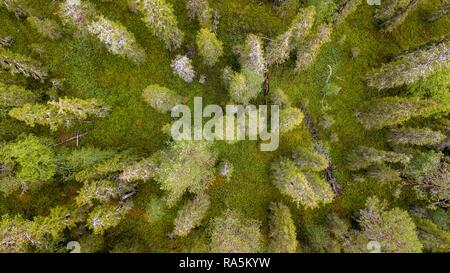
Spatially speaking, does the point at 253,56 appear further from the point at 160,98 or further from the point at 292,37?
the point at 160,98

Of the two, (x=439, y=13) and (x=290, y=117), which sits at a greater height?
(x=439, y=13)

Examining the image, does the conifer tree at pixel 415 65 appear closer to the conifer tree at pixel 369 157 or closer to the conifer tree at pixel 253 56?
the conifer tree at pixel 369 157

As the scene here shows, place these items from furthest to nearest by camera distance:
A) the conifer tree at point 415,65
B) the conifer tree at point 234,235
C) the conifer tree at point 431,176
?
the conifer tree at point 431,176 < the conifer tree at point 234,235 < the conifer tree at point 415,65

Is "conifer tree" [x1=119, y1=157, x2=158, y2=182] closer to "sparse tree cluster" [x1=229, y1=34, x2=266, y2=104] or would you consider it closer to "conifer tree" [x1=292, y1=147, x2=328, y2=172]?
"sparse tree cluster" [x1=229, y1=34, x2=266, y2=104]

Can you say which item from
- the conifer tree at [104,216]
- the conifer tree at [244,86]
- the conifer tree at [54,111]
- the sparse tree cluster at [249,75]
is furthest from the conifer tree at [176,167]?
the conifer tree at [54,111]

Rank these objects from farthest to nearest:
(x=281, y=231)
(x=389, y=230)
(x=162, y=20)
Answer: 1. (x=281, y=231)
2. (x=389, y=230)
3. (x=162, y=20)

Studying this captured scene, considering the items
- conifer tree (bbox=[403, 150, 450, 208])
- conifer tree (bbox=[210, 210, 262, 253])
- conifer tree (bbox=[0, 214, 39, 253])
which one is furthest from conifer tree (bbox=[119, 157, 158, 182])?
conifer tree (bbox=[403, 150, 450, 208])

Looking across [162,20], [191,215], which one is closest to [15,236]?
[191,215]
